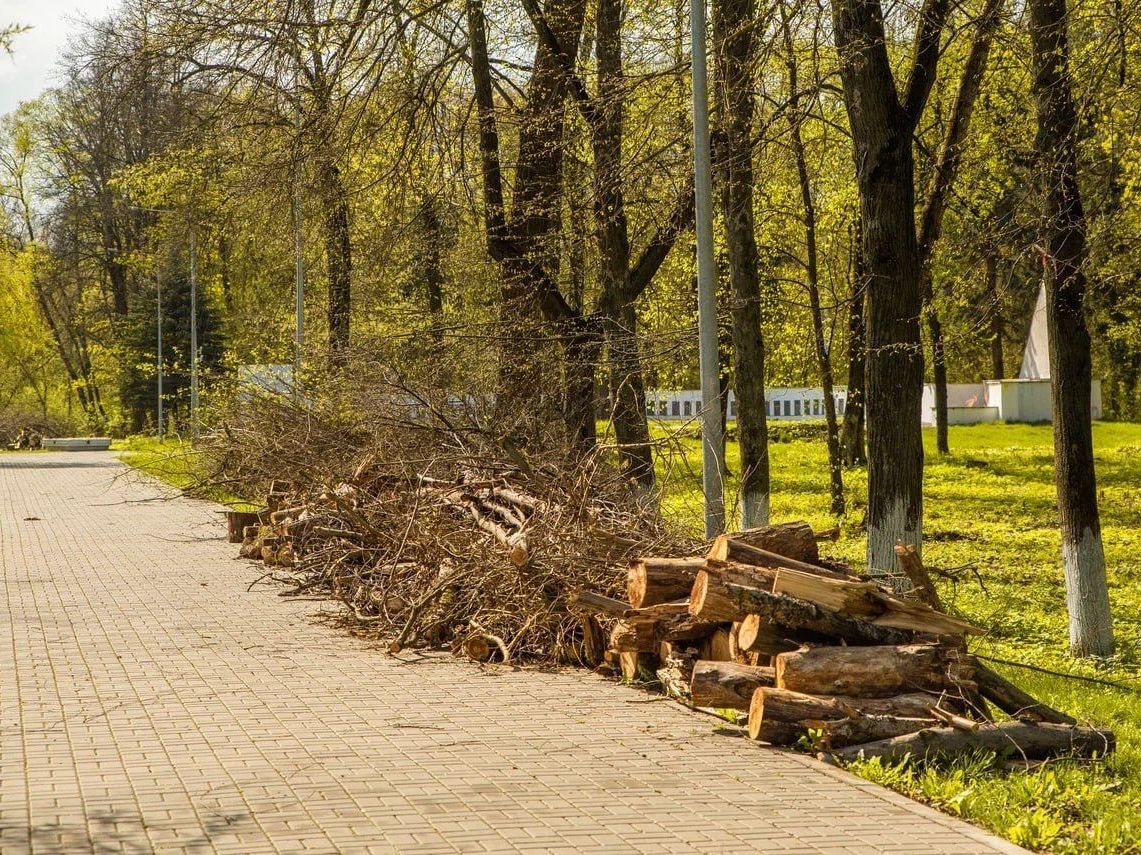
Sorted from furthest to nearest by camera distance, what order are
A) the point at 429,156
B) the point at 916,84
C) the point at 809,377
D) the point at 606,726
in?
the point at 809,377
the point at 429,156
the point at 916,84
the point at 606,726

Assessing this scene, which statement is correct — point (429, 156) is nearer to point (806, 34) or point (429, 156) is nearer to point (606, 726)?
point (806, 34)

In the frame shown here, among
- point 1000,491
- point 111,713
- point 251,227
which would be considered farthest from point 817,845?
point 1000,491

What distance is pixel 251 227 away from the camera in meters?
24.2

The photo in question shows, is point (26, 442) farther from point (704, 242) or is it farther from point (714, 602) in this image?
point (714, 602)

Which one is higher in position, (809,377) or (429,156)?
(429,156)

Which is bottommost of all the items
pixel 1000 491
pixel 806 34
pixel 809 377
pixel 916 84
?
pixel 1000 491

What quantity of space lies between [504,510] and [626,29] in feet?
32.0

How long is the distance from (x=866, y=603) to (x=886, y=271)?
5518mm

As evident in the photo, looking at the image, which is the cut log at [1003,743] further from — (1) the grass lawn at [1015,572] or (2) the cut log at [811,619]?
(2) the cut log at [811,619]

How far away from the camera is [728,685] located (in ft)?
28.5

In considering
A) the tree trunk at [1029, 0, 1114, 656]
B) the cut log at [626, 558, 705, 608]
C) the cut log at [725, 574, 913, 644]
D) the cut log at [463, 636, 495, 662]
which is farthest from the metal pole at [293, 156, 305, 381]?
the cut log at [725, 574, 913, 644]

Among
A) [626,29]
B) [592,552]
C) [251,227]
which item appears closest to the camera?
[592,552]

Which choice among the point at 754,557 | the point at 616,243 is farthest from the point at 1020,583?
the point at 754,557

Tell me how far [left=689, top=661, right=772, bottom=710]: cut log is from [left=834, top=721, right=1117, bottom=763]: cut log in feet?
2.97
